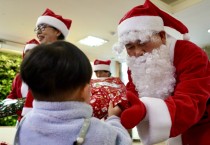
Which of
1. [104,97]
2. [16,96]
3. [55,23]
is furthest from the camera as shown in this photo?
[16,96]

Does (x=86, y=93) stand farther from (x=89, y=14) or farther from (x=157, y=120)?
(x=89, y=14)

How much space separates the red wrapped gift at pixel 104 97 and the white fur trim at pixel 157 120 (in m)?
0.07

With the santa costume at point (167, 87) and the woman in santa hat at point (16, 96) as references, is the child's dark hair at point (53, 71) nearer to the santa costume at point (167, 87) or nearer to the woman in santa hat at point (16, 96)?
the santa costume at point (167, 87)

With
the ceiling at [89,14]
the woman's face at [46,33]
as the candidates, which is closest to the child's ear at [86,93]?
the woman's face at [46,33]

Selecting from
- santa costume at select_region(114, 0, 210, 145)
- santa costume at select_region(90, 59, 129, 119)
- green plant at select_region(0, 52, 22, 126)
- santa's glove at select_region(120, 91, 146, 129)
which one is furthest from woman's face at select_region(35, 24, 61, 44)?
green plant at select_region(0, 52, 22, 126)

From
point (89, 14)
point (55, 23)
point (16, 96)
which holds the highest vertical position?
point (89, 14)

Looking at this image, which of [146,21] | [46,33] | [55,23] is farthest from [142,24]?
[55,23]

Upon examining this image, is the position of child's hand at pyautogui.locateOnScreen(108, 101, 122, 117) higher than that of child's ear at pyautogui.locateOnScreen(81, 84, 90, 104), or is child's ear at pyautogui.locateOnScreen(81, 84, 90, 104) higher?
child's ear at pyautogui.locateOnScreen(81, 84, 90, 104)

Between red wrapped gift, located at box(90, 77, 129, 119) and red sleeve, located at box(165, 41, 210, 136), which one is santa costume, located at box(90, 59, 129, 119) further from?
red sleeve, located at box(165, 41, 210, 136)

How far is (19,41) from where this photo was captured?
16.4 feet

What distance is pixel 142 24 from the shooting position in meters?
1.00

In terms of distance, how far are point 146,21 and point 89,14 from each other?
111 inches

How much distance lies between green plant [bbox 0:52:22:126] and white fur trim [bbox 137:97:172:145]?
440 cm

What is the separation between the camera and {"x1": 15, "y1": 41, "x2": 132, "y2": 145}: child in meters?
0.64
